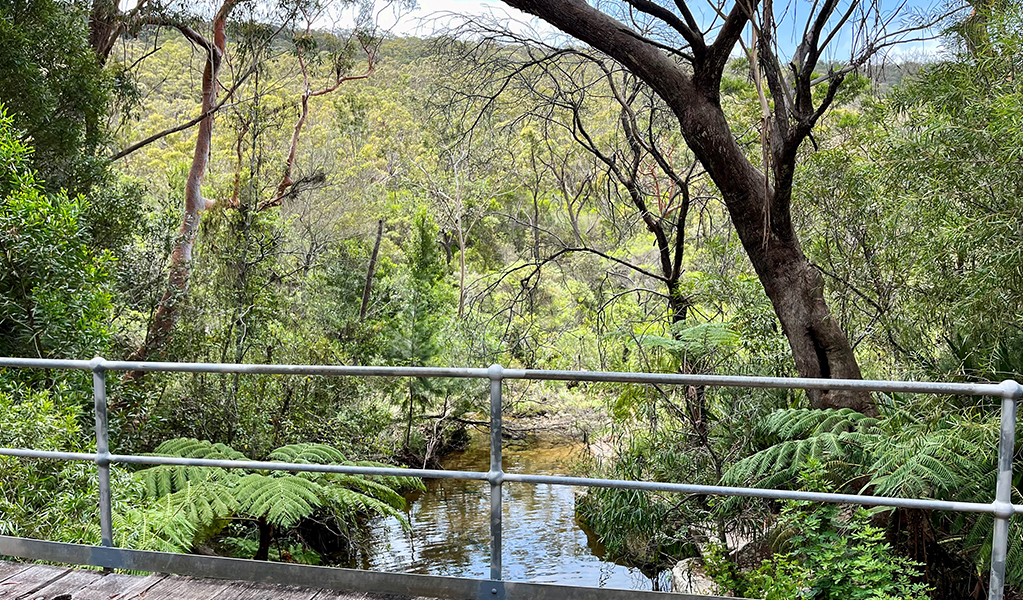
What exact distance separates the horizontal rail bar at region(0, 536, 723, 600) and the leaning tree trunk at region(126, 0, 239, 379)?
21.1 feet

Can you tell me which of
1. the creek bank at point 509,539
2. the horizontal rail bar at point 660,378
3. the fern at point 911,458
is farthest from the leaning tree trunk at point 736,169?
the horizontal rail bar at point 660,378

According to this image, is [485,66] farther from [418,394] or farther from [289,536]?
[418,394]

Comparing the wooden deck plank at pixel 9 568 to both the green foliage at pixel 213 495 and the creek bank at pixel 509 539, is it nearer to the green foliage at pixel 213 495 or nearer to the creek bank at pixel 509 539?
the green foliage at pixel 213 495

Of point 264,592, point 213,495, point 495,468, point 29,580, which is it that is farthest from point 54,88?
point 495,468

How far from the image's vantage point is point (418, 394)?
13.6 meters

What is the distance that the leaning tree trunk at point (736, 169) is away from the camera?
17.6 feet

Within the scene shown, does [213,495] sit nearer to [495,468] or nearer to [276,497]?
[276,497]

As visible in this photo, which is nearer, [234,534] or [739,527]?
[739,527]

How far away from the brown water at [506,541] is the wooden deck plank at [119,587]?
491 centimetres

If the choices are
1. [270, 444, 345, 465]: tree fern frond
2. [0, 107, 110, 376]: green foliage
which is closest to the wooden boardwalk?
[0, 107, 110, 376]: green foliage

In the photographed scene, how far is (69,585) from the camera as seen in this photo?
2.81 metres

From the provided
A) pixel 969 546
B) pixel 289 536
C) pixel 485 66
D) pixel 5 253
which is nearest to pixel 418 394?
pixel 289 536

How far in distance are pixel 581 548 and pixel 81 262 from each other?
6.38 meters

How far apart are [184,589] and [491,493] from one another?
4.09 feet
